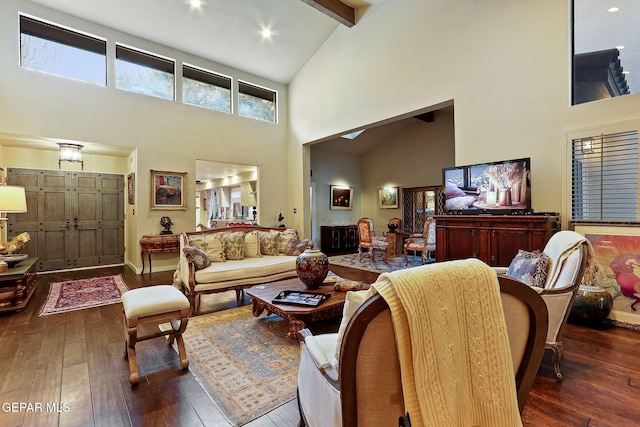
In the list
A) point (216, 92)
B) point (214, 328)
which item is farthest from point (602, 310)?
point (216, 92)

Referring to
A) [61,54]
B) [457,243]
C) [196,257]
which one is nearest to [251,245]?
[196,257]

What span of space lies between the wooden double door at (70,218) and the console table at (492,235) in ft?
22.4

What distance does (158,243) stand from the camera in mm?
5395

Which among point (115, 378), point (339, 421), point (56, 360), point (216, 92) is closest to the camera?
point (339, 421)

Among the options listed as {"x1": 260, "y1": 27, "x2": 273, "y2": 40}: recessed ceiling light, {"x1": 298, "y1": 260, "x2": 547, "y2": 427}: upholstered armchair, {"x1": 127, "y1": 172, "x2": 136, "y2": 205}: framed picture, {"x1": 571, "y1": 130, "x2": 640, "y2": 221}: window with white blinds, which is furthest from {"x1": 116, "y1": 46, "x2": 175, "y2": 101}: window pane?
{"x1": 571, "y1": 130, "x2": 640, "y2": 221}: window with white blinds

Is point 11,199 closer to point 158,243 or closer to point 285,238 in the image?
point 158,243

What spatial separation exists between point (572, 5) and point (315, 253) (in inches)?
167

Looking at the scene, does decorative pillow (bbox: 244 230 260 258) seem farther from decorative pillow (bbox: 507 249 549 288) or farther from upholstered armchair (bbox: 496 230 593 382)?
upholstered armchair (bbox: 496 230 593 382)

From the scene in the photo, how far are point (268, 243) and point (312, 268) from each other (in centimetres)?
189

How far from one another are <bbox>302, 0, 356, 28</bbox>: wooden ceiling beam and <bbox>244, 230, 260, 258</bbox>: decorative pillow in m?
4.22

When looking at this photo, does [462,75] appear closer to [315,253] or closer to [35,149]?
[315,253]

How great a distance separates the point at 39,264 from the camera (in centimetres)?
568

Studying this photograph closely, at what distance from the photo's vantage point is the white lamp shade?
3252 millimetres

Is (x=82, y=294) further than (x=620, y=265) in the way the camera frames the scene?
Yes
